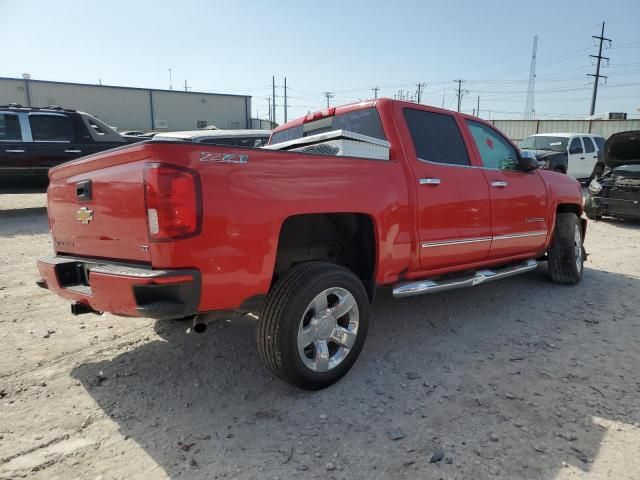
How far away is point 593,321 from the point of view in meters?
4.23

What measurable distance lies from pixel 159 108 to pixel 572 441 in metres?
42.1

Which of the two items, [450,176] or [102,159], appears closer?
[102,159]

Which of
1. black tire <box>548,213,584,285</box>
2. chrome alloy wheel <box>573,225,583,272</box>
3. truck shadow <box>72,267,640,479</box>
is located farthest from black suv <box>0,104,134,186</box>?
chrome alloy wheel <box>573,225,583,272</box>

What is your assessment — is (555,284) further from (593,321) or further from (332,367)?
(332,367)

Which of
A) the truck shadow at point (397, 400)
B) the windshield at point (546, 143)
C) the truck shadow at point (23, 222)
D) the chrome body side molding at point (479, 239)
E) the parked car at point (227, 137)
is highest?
the windshield at point (546, 143)

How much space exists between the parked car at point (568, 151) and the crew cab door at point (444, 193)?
1141 centimetres

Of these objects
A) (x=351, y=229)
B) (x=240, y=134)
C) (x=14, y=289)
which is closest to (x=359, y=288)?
(x=351, y=229)

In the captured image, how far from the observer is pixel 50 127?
31.3ft

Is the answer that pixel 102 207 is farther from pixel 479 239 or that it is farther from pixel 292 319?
pixel 479 239

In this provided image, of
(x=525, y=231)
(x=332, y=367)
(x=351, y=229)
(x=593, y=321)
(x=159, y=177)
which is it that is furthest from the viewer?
(x=525, y=231)

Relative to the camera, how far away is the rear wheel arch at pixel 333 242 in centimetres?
322

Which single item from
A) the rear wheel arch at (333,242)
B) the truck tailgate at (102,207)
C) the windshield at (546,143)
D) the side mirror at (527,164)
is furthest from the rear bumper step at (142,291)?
the windshield at (546,143)

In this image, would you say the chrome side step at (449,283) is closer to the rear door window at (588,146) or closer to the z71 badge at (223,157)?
the z71 badge at (223,157)

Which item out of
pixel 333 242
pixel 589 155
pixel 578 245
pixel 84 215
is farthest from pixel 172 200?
pixel 589 155
